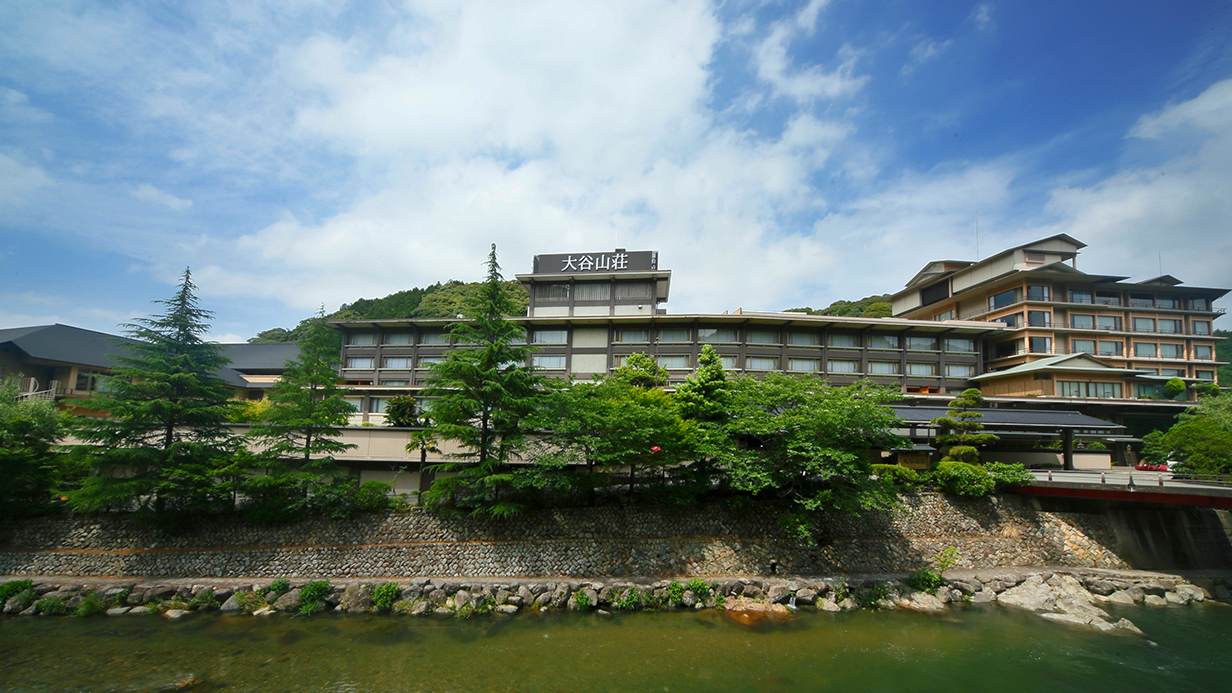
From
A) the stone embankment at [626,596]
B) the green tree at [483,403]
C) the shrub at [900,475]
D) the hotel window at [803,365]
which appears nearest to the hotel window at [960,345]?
the hotel window at [803,365]

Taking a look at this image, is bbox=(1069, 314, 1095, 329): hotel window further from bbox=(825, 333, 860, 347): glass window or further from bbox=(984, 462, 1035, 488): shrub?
bbox=(984, 462, 1035, 488): shrub

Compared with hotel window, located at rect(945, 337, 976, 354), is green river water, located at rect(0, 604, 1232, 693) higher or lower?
lower

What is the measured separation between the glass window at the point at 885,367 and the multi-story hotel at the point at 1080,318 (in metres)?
6.67

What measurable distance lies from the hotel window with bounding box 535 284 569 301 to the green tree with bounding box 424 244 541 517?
21290 mm

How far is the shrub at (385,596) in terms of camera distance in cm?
1719

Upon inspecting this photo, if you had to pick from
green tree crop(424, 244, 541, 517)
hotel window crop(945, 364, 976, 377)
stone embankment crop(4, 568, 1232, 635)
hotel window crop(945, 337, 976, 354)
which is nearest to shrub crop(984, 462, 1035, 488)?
stone embankment crop(4, 568, 1232, 635)

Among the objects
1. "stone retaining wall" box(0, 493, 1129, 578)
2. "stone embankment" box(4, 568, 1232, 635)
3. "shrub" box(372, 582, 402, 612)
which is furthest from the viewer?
"stone retaining wall" box(0, 493, 1129, 578)

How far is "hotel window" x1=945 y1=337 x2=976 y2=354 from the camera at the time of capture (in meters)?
42.0

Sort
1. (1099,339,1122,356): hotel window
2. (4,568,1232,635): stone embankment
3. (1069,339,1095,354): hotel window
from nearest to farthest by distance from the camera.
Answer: (4,568,1232,635): stone embankment, (1069,339,1095,354): hotel window, (1099,339,1122,356): hotel window

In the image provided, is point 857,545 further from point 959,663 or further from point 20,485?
point 20,485

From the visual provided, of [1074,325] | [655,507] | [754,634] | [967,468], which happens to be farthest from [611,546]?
[1074,325]

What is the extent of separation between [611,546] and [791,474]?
23.4 feet

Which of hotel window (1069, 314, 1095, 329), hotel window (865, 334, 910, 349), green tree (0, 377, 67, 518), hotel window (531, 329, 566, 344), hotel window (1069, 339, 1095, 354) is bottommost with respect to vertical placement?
green tree (0, 377, 67, 518)

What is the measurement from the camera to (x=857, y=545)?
21.1 metres
